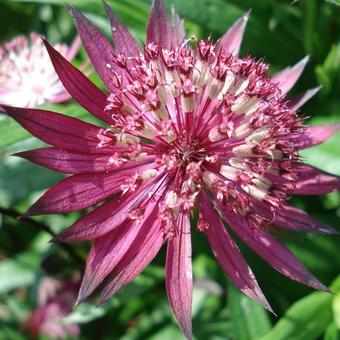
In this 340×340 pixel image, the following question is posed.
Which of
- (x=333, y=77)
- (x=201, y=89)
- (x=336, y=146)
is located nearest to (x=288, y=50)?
(x=333, y=77)

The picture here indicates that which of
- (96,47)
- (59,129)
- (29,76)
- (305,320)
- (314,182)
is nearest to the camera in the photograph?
(59,129)

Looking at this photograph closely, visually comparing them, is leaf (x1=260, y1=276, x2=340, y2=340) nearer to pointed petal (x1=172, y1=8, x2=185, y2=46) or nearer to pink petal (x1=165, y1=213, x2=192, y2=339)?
pink petal (x1=165, y1=213, x2=192, y2=339)

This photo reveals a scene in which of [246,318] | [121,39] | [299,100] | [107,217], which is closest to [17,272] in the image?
[246,318]

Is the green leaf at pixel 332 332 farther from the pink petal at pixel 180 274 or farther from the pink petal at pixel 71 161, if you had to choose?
the pink petal at pixel 71 161

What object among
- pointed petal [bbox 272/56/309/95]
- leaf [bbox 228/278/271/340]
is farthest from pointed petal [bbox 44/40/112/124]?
leaf [bbox 228/278/271/340]

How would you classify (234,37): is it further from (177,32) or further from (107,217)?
(107,217)

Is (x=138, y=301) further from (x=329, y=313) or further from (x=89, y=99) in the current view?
(x=89, y=99)

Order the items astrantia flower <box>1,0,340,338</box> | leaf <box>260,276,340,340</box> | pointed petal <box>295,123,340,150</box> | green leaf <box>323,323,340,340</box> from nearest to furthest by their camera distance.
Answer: astrantia flower <box>1,0,340,338</box> < pointed petal <box>295,123,340,150</box> < leaf <box>260,276,340,340</box> < green leaf <box>323,323,340,340</box>
